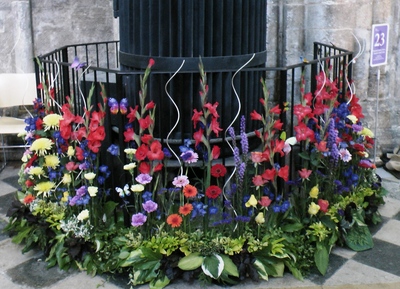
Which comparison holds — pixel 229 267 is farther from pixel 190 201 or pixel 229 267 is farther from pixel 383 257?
pixel 383 257

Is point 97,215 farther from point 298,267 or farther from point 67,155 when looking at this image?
point 298,267

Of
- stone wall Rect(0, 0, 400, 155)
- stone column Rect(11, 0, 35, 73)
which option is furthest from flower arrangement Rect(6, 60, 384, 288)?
stone column Rect(11, 0, 35, 73)

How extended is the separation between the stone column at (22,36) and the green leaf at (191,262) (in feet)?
11.7

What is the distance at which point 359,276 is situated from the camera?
150 inches

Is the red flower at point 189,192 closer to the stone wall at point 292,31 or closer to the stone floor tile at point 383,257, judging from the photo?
the stone floor tile at point 383,257

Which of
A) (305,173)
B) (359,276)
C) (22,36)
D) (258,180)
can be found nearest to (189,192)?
(258,180)

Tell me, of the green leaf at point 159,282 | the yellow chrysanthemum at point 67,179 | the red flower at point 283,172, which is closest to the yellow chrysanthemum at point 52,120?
the yellow chrysanthemum at point 67,179

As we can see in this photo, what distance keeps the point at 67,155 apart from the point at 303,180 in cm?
159

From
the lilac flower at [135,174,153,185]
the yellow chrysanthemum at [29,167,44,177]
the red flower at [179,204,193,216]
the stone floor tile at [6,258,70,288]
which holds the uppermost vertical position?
the lilac flower at [135,174,153,185]

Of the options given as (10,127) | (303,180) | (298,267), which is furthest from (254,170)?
(10,127)

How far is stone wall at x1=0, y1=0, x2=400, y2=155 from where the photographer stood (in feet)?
18.0

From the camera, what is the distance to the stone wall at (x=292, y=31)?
5500mm

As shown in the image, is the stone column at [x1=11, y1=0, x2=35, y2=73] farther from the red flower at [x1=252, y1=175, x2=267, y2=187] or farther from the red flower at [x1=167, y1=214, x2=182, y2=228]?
the red flower at [x1=252, y1=175, x2=267, y2=187]

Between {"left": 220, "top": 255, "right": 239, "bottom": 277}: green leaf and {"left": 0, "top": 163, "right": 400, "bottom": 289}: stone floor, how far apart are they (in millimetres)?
112
